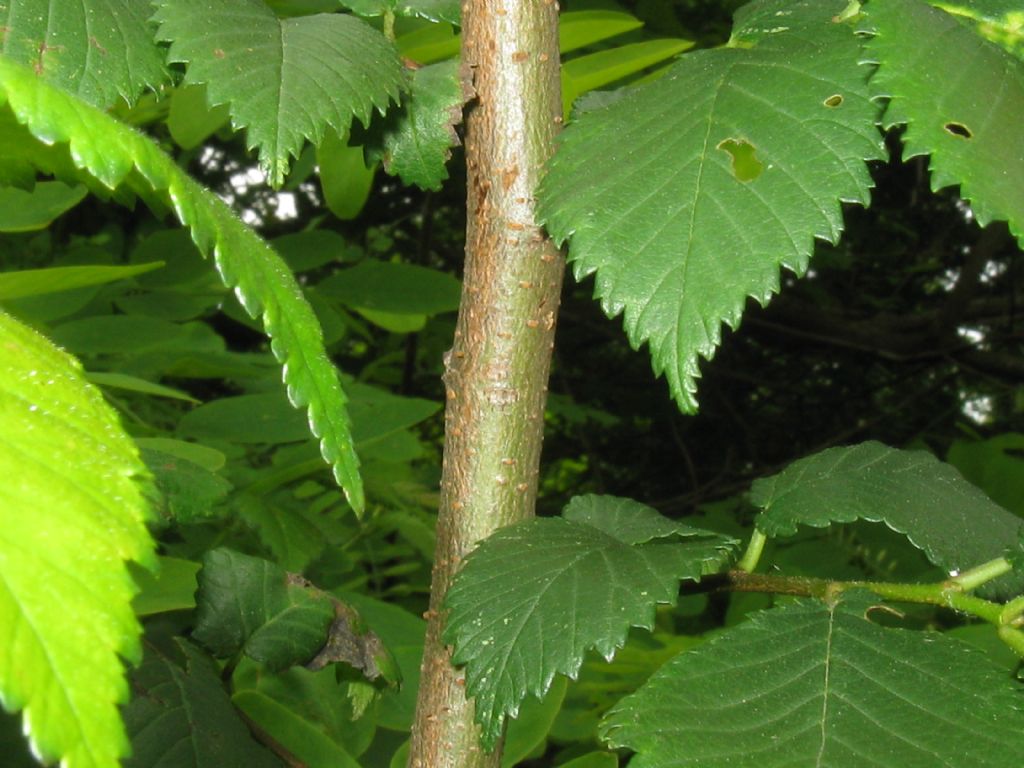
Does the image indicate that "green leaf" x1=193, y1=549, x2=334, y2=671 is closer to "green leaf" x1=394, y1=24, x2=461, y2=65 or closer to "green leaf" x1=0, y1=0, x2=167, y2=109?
"green leaf" x1=0, y1=0, x2=167, y2=109

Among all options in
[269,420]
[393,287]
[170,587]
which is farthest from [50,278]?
[393,287]

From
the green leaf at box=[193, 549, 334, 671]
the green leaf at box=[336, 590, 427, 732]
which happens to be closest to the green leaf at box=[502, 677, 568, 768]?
the green leaf at box=[336, 590, 427, 732]

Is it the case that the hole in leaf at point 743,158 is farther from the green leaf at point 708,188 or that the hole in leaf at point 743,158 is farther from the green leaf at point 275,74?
the green leaf at point 275,74

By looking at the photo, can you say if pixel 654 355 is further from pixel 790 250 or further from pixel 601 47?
pixel 601 47

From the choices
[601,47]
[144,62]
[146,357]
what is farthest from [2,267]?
[144,62]

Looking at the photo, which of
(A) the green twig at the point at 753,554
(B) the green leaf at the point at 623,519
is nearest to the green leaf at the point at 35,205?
(B) the green leaf at the point at 623,519

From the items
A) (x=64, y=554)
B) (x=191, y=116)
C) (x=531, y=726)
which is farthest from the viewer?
(x=191, y=116)

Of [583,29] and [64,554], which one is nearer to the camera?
[64,554]

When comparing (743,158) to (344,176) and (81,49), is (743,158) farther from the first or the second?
(344,176)
